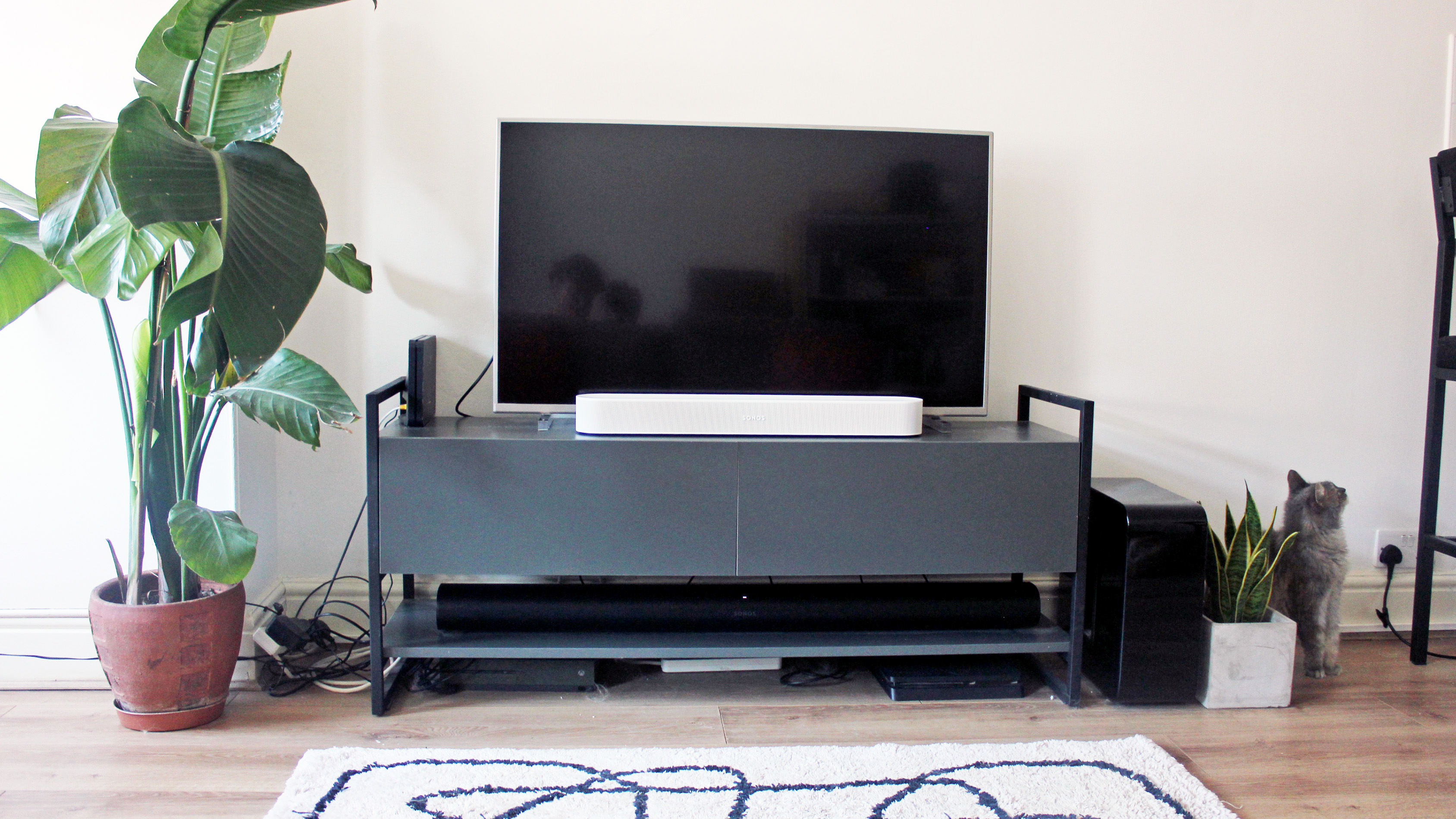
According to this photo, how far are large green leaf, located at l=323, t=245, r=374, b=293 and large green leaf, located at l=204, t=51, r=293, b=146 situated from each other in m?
0.28

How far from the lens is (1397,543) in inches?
93.9

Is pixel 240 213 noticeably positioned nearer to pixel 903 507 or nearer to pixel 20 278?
pixel 20 278

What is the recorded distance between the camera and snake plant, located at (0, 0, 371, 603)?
125cm

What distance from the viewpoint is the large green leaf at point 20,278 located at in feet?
5.07

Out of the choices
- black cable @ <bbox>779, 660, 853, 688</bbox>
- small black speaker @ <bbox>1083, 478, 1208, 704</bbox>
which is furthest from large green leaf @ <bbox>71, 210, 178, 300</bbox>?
small black speaker @ <bbox>1083, 478, 1208, 704</bbox>

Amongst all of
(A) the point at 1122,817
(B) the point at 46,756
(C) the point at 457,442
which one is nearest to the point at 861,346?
(C) the point at 457,442

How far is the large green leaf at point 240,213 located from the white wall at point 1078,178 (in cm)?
76

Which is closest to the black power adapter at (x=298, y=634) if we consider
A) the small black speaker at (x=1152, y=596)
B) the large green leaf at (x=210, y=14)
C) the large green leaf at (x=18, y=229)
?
the large green leaf at (x=18, y=229)

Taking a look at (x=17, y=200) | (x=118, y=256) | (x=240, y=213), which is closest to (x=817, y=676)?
(x=240, y=213)

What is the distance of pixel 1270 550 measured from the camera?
6.89 ft

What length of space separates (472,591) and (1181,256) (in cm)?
185

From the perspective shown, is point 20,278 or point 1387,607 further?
point 1387,607

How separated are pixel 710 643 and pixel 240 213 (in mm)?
1127

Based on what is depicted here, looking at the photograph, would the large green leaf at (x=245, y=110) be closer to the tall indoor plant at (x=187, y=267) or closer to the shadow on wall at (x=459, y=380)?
the tall indoor plant at (x=187, y=267)
